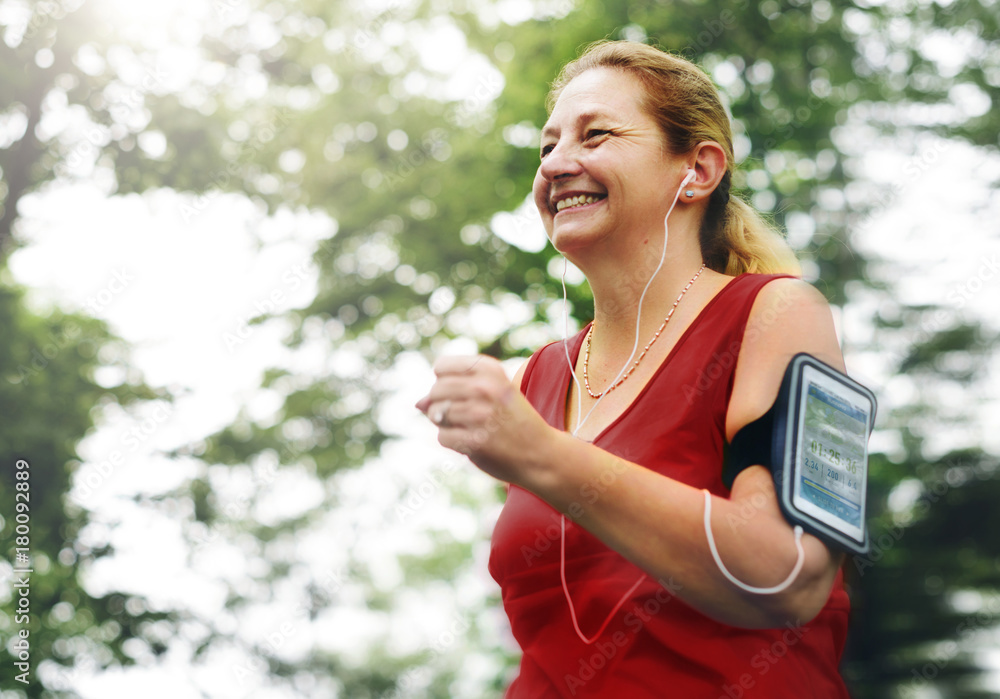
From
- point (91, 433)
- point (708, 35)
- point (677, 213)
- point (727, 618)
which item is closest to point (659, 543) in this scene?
point (727, 618)

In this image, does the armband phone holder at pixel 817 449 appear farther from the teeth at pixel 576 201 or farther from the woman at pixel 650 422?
the teeth at pixel 576 201

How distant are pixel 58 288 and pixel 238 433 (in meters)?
2.71

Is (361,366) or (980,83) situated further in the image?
(361,366)

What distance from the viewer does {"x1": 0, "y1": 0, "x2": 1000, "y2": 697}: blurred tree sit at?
815 centimetres

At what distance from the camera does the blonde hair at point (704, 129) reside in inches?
67.6

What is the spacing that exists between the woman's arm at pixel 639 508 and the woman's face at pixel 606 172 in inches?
22.7

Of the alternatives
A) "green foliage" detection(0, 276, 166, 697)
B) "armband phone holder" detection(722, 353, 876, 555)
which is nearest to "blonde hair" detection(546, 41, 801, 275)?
"armband phone holder" detection(722, 353, 876, 555)

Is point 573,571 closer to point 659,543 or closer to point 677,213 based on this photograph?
point 659,543

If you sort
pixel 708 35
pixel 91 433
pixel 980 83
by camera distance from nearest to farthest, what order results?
pixel 708 35 → pixel 980 83 → pixel 91 433

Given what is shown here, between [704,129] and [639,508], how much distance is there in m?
0.93

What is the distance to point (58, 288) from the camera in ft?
Result: 32.3

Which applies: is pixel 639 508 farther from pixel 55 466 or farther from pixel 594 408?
pixel 55 466

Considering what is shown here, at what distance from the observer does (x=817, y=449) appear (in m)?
1.21

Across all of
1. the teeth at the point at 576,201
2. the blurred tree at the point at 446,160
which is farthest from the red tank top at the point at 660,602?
the blurred tree at the point at 446,160
